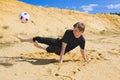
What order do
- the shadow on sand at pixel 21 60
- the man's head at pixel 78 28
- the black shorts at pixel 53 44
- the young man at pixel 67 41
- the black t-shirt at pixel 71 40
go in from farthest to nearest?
the black shorts at pixel 53 44
the shadow on sand at pixel 21 60
the black t-shirt at pixel 71 40
the young man at pixel 67 41
the man's head at pixel 78 28

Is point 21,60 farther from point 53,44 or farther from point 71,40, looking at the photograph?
point 71,40

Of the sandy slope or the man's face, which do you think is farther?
the man's face

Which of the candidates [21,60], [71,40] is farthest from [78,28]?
[21,60]

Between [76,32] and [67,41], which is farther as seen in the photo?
[67,41]

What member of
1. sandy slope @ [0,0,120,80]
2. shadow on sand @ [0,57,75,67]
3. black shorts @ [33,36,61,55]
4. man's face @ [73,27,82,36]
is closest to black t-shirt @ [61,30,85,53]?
man's face @ [73,27,82,36]

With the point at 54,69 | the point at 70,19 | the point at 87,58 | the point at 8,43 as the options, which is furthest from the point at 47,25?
the point at 54,69

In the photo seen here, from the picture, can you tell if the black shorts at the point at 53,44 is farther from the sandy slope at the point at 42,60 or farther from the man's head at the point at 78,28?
the man's head at the point at 78,28

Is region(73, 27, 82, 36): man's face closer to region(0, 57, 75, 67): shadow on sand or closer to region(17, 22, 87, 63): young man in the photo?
region(17, 22, 87, 63): young man

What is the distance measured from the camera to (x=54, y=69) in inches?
333

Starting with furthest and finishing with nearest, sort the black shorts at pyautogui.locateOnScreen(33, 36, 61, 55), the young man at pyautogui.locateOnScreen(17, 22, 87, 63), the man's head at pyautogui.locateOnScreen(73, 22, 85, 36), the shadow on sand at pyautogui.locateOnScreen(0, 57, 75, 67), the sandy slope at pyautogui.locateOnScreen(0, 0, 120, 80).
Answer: the black shorts at pyautogui.locateOnScreen(33, 36, 61, 55) → the shadow on sand at pyautogui.locateOnScreen(0, 57, 75, 67) → the young man at pyautogui.locateOnScreen(17, 22, 87, 63) → the man's head at pyautogui.locateOnScreen(73, 22, 85, 36) → the sandy slope at pyautogui.locateOnScreen(0, 0, 120, 80)

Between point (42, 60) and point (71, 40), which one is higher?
point (71, 40)

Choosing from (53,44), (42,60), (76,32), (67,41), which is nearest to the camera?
(76,32)

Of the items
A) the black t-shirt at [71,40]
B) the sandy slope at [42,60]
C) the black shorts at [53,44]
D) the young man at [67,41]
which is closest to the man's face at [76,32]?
the young man at [67,41]

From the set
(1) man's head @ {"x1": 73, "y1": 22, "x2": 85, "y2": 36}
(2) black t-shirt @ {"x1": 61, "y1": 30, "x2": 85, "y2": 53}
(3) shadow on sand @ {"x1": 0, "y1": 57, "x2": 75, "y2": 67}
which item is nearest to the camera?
(1) man's head @ {"x1": 73, "y1": 22, "x2": 85, "y2": 36}
